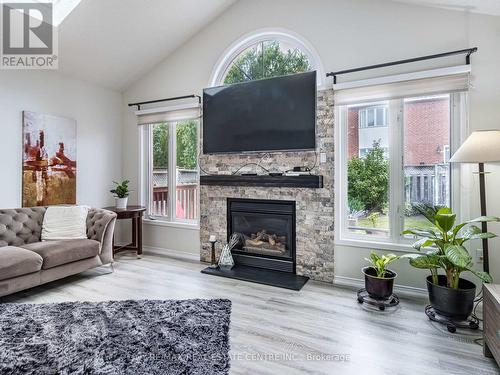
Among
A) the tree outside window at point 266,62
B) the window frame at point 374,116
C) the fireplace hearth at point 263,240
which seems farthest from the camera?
the tree outside window at point 266,62

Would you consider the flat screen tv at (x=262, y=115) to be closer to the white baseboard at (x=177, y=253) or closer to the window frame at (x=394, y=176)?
the window frame at (x=394, y=176)

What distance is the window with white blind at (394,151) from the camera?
2877mm

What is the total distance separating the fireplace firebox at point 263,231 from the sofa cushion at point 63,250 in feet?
5.63

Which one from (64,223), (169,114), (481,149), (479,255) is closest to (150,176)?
(169,114)

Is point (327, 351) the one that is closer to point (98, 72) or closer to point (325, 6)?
point (325, 6)

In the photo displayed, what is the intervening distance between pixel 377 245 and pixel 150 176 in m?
3.55

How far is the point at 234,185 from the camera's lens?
150 inches

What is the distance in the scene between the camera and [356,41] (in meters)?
3.19

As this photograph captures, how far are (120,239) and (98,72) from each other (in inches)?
106

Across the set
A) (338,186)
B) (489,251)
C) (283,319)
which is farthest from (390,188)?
(283,319)

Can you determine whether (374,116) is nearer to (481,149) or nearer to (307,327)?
(481,149)

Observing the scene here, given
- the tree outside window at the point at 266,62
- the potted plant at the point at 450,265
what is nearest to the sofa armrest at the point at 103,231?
the tree outside window at the point at 266,62

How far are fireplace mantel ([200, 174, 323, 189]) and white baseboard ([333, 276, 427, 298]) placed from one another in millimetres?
1093

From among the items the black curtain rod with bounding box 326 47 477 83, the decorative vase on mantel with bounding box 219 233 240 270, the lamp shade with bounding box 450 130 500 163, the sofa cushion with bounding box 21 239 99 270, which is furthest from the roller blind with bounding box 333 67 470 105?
the sofa cushion with bounding box 21 239 99 270
